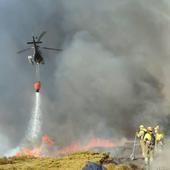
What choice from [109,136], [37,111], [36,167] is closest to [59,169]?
[36,167]

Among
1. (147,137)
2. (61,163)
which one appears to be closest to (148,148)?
(147,137)

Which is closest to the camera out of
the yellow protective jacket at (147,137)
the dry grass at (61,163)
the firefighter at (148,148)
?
the dry grass at (61,163)

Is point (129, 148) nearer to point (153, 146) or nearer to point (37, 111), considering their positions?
point (153, 146)

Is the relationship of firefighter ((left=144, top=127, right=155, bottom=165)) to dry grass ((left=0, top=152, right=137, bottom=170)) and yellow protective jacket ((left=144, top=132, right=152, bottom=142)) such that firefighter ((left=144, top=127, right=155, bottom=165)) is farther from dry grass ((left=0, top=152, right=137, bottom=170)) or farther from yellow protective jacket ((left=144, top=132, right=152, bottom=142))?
dry grass ((left=0, top=152, right=137, bottom=170))

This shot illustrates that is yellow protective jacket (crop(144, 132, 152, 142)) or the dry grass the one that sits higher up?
yellow protective jacket (crop(144, 132, 152, 142))

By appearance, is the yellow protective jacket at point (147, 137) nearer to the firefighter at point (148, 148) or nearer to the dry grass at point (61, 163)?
the firefighter at point (148, 148)

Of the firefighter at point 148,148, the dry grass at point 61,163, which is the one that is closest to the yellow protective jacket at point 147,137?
the firefighter at point 148,148

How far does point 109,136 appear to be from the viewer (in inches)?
2283

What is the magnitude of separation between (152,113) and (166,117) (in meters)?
1.97

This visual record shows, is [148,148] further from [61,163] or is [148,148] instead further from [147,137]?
[61,163]

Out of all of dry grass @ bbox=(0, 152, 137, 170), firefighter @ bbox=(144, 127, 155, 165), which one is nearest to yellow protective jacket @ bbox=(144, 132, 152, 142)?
firefighter @ bbox=(144, 127, 155, 165)

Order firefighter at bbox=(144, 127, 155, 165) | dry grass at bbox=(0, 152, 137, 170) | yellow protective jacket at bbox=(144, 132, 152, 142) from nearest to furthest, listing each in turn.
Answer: dry grass at bbox=(0, 152, 137, 170) < firefighter at bbox=(144, 127, 155, 165) < yellow protective jacket at bbox=(144, 132, 152, 142)

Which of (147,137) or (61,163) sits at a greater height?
(147,137)

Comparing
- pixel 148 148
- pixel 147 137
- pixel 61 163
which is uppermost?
pixel 147 137
